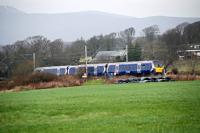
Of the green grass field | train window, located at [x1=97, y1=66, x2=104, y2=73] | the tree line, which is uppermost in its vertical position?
the tree line

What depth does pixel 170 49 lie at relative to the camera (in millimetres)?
55344

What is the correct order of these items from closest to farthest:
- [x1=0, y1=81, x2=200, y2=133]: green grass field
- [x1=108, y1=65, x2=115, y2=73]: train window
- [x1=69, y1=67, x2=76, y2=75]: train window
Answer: [x1=0, y1=81, x2=200, y2=133]: green grass field, [x1=108, y1=65, x2=115, y2=73]: train window, [x1=69, y1=67, x2=76, y2=75]: train window

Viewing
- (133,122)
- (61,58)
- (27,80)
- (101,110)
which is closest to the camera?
(133,122)

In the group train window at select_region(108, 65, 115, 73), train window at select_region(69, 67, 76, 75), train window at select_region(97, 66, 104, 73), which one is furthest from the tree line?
train window at select_region(97, 66, 104, 73)

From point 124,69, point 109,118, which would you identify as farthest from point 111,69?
point 109,118

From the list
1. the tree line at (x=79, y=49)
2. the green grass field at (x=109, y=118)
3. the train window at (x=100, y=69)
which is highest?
the tree line at (x=79, y=49)

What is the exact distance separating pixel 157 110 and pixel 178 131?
2690mm

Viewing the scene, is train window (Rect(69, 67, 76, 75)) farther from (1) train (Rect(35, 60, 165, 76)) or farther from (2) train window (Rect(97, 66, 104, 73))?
(2) train window (Rect(97, 66, 104, 73))

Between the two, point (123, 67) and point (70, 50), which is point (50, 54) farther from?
point (123, 67)

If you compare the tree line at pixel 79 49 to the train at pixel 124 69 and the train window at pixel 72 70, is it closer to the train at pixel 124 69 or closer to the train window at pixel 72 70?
the train at pixel 124 69

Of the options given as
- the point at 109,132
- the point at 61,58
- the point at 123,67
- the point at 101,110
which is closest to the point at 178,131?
the point at 109,132

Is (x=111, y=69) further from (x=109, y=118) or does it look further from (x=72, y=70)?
(x=109, y=118)

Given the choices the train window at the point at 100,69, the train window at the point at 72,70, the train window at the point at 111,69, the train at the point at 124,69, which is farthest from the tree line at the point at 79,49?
the train window at the point at 100,69

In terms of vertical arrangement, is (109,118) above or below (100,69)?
below
